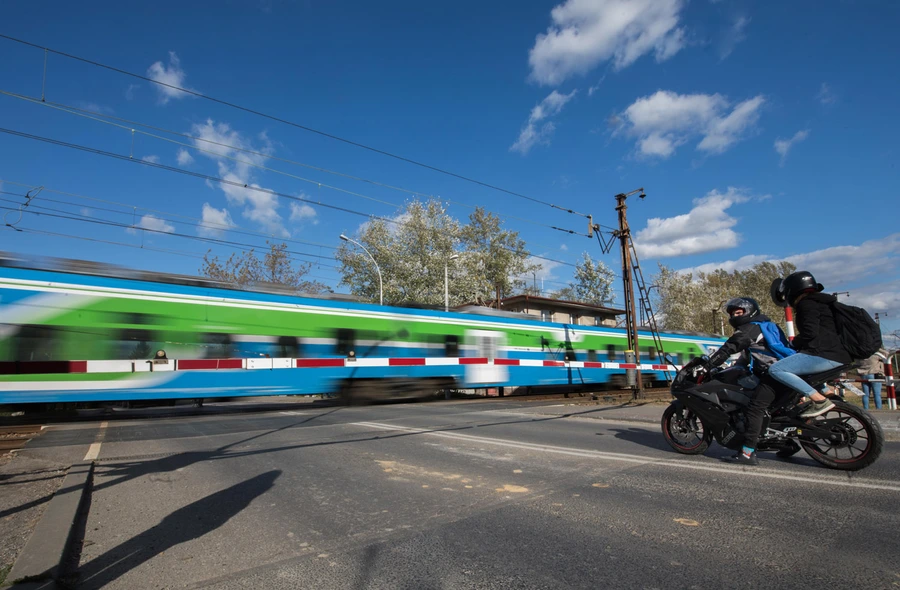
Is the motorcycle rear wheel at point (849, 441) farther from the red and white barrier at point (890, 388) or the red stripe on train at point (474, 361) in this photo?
the red stripe on train at point (474, 361)

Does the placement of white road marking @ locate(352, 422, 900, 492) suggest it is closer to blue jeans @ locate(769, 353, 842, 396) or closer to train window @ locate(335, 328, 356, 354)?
blue jeans @ locate(769, 353, 842, 396)

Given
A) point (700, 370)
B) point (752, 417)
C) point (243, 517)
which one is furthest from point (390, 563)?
point (700, 370)

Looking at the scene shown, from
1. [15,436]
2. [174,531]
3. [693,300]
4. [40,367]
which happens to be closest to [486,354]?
[40,367]

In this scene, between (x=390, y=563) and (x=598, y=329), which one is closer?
(x=390, y=563)

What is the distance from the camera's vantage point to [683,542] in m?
3.08

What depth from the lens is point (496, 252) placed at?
1806 inches

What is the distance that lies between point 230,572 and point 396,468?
269 cm

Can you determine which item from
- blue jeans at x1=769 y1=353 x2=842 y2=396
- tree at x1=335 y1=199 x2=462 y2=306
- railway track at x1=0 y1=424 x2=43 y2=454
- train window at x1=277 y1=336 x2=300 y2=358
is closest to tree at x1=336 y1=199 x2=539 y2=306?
tree at x1=335 y1=199 x2=462 y2=306

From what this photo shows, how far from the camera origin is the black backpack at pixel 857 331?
4436 mm

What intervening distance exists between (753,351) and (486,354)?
14.2 meters

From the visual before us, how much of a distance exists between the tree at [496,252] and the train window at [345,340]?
88.2 feet

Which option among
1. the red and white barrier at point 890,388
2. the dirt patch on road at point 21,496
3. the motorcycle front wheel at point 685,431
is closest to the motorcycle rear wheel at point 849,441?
the motorcycle front wheel at point 685,431

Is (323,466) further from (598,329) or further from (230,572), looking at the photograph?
(598,329)

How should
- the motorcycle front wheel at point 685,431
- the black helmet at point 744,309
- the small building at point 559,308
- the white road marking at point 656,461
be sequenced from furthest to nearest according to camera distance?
the small building at point 559,308 < the motorcycle front wheel at point 685,431 < the black helmet at point 744,309 < the white road marking at point 656,461
